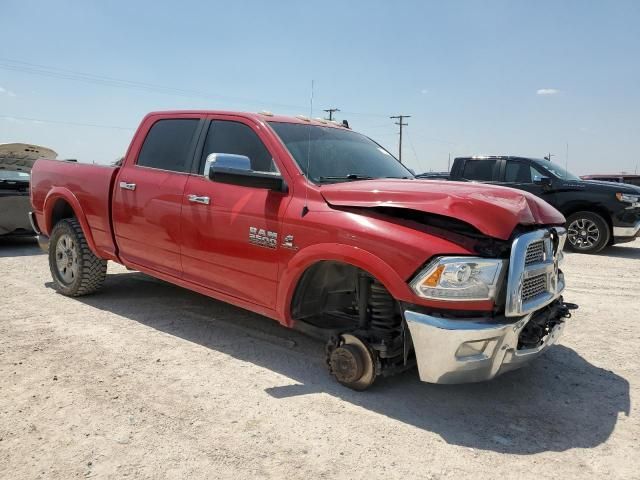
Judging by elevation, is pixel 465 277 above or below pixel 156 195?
below

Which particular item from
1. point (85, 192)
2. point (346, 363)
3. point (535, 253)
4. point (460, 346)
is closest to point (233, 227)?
point (346, 363)

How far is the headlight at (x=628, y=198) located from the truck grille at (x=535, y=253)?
755 cm

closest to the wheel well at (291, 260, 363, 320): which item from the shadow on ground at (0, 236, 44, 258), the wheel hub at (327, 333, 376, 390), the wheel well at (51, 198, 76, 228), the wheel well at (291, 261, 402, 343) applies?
the wheel well at (291, 261, 402, 343)

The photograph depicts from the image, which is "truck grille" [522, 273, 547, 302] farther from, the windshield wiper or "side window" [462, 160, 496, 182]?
"side window" [462, 160, 496, 182]

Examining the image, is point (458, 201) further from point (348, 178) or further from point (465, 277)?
point (348, 178)

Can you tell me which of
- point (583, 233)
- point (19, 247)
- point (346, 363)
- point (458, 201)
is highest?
point (458, 201)

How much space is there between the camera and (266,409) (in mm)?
3209

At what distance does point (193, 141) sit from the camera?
4586 millimetres

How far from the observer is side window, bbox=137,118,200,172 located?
182 inches

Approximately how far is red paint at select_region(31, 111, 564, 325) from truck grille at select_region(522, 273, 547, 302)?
330mm

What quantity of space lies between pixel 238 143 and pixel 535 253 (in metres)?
2.39

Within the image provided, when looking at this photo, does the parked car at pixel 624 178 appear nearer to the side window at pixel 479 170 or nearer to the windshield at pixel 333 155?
the side window at pixel 479 170

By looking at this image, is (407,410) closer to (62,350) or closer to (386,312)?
(386,312)

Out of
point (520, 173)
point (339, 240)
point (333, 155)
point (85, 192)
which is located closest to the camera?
point (339, 240)
